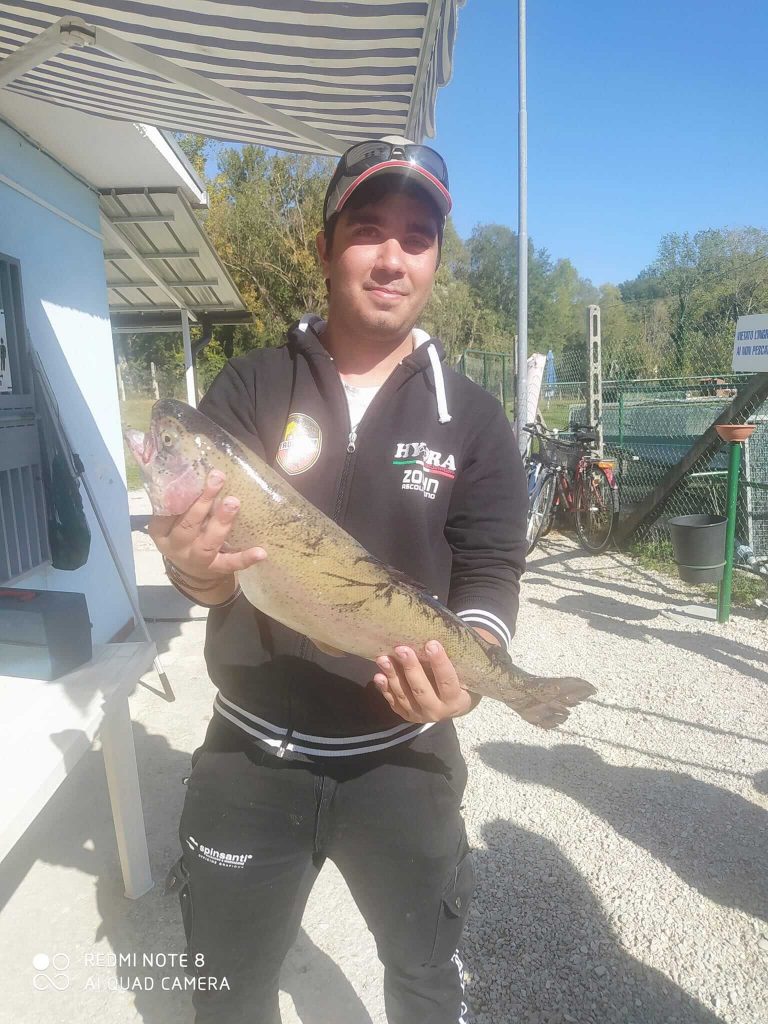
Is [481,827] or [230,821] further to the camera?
[481,827]

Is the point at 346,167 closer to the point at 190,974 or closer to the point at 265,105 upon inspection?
the point at 265,105

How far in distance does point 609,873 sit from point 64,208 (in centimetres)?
581

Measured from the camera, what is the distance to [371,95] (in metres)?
3.11

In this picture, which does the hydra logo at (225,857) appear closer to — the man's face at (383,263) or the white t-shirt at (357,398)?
the white t-shirt at (357,398)

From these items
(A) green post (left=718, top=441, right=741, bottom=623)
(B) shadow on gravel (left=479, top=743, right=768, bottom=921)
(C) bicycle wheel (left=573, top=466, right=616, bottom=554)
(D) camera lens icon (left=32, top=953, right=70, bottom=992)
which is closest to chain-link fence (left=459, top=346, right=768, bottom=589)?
(C) bicycle wheel (left=573, top=466, right=616, bottom=554)

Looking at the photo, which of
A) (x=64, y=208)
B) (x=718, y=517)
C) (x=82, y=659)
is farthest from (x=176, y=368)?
(x=82, y=659)

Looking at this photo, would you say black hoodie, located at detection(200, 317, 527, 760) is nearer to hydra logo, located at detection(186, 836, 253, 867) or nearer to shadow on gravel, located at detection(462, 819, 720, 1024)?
hydra logo, located at detection(186, 836, 253, 867)

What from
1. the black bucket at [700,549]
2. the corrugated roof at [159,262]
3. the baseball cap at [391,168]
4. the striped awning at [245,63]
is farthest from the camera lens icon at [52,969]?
the black bucket at [700,549]

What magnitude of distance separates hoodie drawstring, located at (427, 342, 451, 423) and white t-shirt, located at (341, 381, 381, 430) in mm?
177

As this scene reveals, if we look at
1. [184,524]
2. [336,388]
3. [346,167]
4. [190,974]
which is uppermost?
[346,167]

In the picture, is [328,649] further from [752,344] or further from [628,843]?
[752,344]

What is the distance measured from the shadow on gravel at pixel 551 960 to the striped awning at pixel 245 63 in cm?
370

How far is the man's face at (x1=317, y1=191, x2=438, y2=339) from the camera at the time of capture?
1754 millimetres

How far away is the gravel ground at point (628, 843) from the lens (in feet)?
8.28
